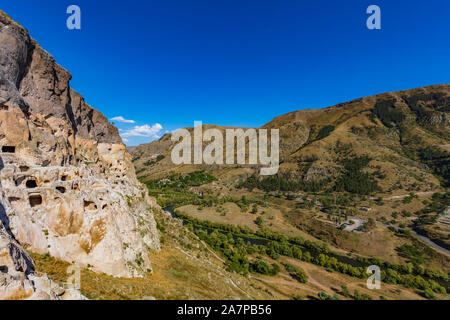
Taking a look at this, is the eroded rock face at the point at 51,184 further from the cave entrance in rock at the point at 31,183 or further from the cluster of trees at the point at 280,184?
the cluster of trees at the point at 280,184

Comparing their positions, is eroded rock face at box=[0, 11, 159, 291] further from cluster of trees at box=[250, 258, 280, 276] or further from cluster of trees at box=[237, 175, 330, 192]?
cluster of trees at box=[237, 175, 330, 192]

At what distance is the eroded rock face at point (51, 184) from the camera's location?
640 inches

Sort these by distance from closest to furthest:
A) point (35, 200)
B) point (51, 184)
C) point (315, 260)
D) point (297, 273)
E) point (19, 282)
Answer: point (19, 282), point (35, 200), point (51, 184), point (297, 273), point (315, 260)

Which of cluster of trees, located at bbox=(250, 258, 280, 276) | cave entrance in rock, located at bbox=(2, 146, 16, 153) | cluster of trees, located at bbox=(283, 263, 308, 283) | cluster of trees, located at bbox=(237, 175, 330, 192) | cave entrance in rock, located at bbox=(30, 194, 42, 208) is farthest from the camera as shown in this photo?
cluster of trees, located at bbox=(237, 175, 330, 192)

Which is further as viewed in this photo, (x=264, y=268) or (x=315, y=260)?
(x=315, y=260)

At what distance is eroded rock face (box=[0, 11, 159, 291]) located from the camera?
16250 mm

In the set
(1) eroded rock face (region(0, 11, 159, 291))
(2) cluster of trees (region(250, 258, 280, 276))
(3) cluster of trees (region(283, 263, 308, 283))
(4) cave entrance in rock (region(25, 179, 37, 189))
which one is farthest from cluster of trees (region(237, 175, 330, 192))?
(4) cave entrance in rock (region(25, 179, 37, 189))

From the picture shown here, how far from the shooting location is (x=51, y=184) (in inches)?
713

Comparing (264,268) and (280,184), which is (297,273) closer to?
(264,268)

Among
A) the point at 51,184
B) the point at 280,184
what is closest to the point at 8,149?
the point at 51,184

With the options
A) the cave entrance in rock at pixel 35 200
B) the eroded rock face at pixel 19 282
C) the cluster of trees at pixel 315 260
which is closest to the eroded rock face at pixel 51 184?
the cave entrance in rock at pixel 35 200
